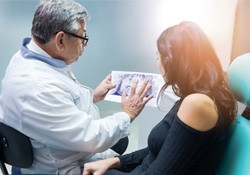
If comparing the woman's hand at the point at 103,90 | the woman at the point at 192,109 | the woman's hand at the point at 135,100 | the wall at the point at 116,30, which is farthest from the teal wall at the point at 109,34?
the woman at the point at 192,109

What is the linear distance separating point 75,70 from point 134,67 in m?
0.45

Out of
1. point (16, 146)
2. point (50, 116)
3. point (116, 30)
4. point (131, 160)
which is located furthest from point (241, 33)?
point (16, 146)

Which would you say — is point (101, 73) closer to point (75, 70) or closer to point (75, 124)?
point (75, 70)

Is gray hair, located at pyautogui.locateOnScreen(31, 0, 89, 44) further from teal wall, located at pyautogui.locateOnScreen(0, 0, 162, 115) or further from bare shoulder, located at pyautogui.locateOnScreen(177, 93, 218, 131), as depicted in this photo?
teal wall, located at pyautogui.locateOnScreen(0, 0, 162, 115)

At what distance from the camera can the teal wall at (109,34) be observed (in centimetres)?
186

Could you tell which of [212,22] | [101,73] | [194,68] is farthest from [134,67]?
[194,68]

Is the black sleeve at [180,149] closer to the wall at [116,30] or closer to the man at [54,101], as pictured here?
Result: the man at [54,101]

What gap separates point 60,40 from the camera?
1047mm

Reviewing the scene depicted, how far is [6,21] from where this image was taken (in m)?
2.07

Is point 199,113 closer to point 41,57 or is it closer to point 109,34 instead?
point 41,57

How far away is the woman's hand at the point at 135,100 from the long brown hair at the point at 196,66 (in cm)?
29

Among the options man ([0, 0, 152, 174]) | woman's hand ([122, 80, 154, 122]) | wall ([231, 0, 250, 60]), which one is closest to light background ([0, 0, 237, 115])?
wall ([231, 0, 250, 60])

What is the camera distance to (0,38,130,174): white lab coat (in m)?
0.95

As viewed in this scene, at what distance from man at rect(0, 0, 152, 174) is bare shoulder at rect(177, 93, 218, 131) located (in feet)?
1.28
